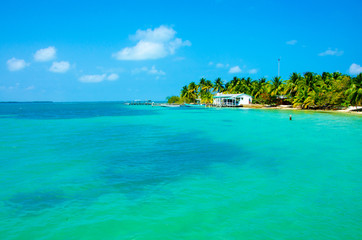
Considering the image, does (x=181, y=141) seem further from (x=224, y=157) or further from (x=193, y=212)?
(x=193, y=212)

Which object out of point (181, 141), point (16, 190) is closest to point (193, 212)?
point (16, 190)

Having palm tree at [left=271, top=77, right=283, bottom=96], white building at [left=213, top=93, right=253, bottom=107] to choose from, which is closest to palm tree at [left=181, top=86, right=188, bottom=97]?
white building at [left=213, top=93, right=253, bottom=107]

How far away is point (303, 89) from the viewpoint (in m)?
59.6

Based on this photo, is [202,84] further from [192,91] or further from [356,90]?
[356,90]

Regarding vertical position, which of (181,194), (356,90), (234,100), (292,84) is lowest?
(181,194)

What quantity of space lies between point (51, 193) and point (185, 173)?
517 centimetres

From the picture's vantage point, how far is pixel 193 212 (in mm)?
7340

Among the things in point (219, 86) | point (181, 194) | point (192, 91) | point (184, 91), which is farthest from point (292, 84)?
point (181, 194)

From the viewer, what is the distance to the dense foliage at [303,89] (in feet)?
159

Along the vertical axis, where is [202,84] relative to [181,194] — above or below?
above

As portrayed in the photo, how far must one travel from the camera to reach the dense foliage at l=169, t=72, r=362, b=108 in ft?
159

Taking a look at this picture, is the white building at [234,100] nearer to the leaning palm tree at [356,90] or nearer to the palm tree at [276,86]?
the palm tree at [276,86]

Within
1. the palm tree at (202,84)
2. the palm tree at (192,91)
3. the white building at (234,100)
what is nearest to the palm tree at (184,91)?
the palm tree at (192,91)

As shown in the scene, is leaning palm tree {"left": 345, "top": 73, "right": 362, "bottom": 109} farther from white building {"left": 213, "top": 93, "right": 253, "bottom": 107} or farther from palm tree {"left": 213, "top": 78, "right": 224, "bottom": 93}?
palm tree {"left": 213, "top": 78, "right": 224, "bottom": 93}
